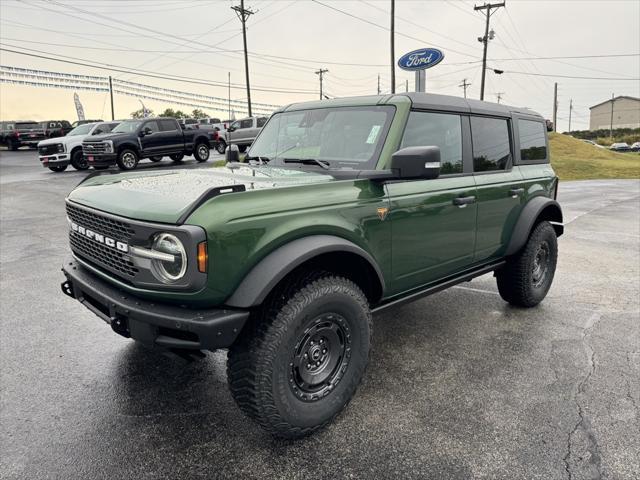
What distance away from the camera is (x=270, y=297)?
2.51 metres

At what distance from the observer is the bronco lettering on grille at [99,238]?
8.11 feet

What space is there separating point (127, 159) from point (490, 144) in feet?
52.3

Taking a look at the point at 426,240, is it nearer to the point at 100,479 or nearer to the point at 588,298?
the point at 100,479

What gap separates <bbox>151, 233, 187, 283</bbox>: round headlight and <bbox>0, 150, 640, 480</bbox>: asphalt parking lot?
1003mm

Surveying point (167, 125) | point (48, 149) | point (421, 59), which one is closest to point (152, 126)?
point (167, 125)

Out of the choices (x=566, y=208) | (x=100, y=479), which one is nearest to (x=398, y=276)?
(x=100, y=479)

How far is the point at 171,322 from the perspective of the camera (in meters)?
2.21

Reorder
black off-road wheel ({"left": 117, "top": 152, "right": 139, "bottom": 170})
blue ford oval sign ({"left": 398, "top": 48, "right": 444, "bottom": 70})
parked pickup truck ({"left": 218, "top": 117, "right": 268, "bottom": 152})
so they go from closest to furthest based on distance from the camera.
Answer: blue ford oval sign ({"left": 398, "top": 48, "right": 444, "bottom": 70}), black off-road wheel ({"left": 117, "top": 152, "right": 139, "bottom": 170}), parked pickup truck ({"left": 218, "top": 117, "right": 268, "bottom": 152})

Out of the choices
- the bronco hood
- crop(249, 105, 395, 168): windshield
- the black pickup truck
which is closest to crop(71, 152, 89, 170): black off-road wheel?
the black pickup truck

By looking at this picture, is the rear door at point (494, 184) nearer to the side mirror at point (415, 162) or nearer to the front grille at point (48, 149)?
the side mirror at point (415, 162)

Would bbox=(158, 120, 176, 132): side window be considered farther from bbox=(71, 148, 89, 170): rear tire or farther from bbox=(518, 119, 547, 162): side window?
bbox=(518, 119, 547, 162): side window

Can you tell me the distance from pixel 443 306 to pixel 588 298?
5.45 feet

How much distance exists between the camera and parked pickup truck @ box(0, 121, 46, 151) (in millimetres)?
33000

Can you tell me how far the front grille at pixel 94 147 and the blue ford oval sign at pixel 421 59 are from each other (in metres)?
11.3
